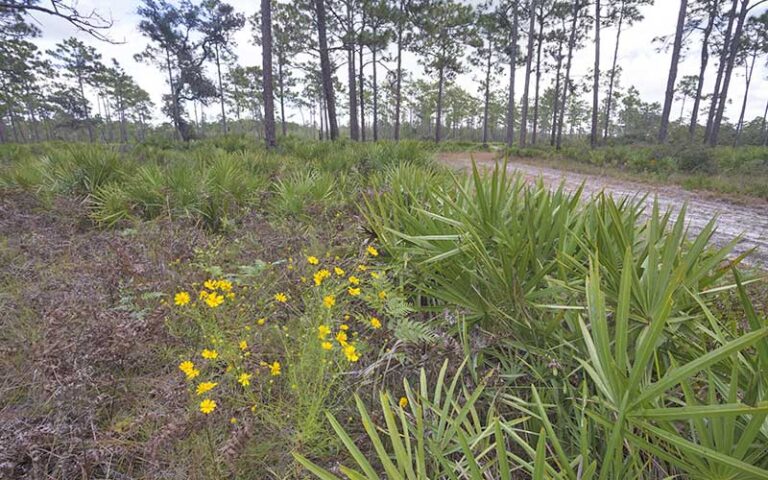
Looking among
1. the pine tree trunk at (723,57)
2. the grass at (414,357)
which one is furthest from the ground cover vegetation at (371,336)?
the pine tree trunk at (723,57)

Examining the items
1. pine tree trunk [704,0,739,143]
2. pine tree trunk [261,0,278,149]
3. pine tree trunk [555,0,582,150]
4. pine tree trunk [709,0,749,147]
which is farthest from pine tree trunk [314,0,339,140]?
pine tree trunk [704,0,739,143]

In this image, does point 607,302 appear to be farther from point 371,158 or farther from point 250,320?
point 371,158

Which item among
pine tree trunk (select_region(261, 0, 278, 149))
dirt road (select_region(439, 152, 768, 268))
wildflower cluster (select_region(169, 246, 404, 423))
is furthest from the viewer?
pine tree trunk (select_region(261, 0, 278, 149))

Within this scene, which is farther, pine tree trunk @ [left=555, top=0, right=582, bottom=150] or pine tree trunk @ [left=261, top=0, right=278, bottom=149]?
pine tree trunk @ [left=555, top=0, right=582, bottom=150]

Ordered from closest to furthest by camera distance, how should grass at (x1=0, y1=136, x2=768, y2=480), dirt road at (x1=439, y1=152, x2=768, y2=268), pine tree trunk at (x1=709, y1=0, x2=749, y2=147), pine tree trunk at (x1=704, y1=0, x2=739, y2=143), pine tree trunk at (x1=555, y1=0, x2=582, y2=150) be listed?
1. grass at (x1=0, y1=136, x2=768, y2=480)
2. dirt road at (x1=439, y1=152, x2=768, y2=268)
3. pine tree trunk at (x1=709, y1=0, x2=749, y2=147)
4. pine tree trunk at (x1=704, y1=0, x2=739, y2=143)
5. pine tree trunk at (x1=555, y1=0, x2=582, y2=150)

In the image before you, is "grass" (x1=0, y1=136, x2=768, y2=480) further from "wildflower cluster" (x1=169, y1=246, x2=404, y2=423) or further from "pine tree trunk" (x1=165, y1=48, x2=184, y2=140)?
"pine tree trunk" (x1=165, y1=48, x2=184, y2=140)

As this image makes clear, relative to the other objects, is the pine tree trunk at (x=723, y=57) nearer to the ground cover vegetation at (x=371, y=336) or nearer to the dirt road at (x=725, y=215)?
the dirt road at (x=725, y=215)

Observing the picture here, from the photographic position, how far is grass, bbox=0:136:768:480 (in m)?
1.00

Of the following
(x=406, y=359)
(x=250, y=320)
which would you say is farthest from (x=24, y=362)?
(x=406, y=359)

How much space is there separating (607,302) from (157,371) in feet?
7.95

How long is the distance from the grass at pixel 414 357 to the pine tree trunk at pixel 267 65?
302 inches

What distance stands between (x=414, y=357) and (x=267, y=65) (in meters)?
10.2

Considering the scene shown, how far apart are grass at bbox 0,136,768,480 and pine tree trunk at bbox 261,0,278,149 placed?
25.2ft

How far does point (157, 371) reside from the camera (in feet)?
6.25
